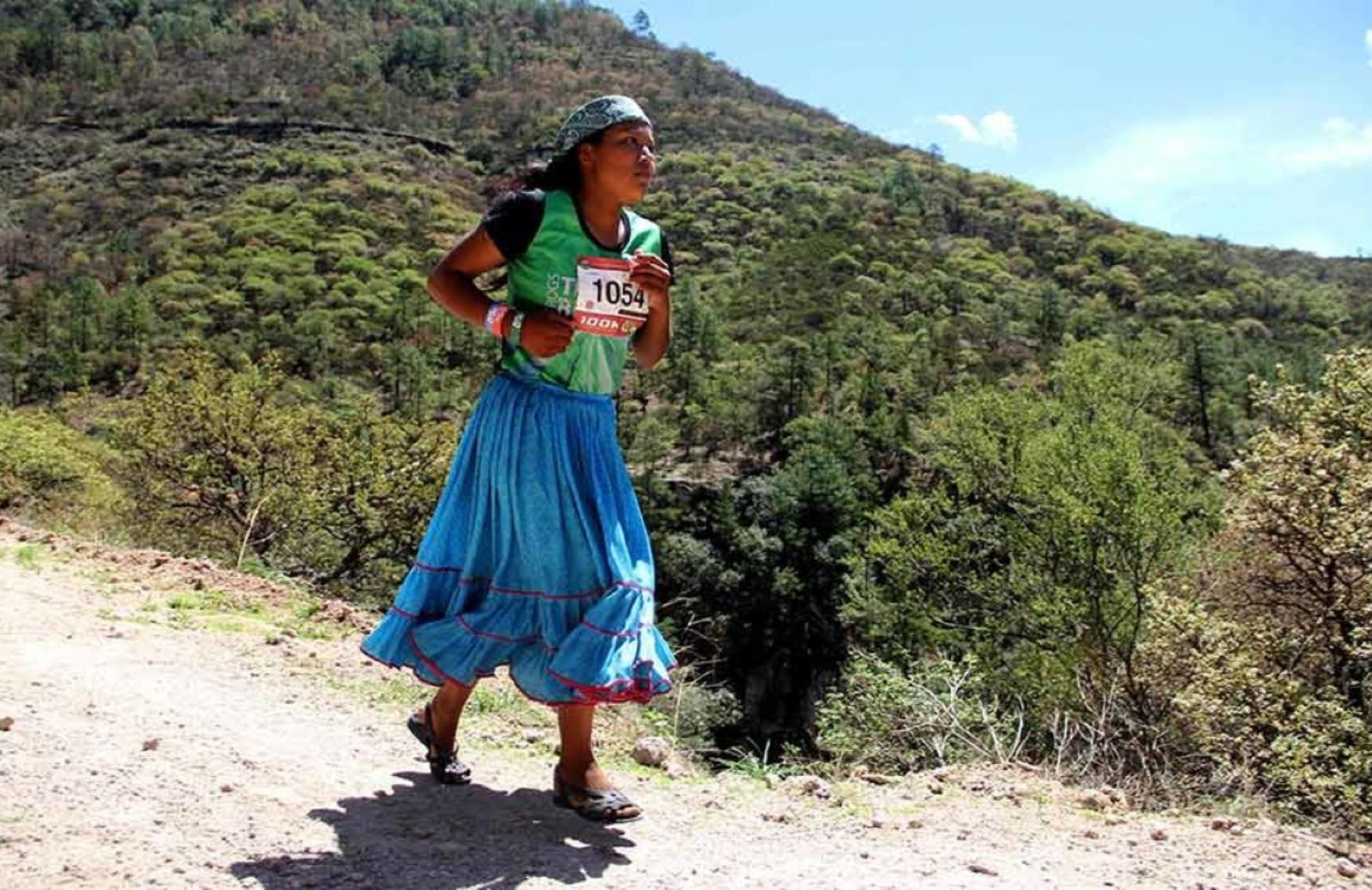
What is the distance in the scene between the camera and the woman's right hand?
246cm

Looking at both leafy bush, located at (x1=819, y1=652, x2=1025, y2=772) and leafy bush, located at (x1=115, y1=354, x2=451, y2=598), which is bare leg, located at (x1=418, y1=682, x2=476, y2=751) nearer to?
leafy bush, located at (x1=819, y1=652, x2=1025, y2=772)

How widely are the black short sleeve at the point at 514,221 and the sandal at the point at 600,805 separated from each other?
1.37m

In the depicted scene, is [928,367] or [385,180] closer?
[928,367]

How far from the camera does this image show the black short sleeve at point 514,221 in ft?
8.31

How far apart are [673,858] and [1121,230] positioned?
80207 mm

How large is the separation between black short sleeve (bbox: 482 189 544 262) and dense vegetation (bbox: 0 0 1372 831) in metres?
2.48

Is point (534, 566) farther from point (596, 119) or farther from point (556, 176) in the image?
point (596, 119)

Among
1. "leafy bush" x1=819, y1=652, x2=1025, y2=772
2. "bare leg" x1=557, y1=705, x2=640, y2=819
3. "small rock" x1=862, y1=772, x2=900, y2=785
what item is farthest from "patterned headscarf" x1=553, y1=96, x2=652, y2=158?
"leafy bush" x1=819, y1=652, x2=1025, y2=772

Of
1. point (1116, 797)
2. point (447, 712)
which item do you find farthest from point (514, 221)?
point (1116, 797)

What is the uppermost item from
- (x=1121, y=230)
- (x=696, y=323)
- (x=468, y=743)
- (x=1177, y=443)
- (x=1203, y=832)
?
(x=1121, y=230)

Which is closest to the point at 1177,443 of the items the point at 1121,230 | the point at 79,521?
the point at 79,521

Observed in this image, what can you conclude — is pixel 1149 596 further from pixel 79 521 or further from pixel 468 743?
pixel 79 521

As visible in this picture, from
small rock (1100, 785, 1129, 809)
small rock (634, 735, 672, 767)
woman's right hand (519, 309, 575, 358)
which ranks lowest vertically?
small rock (634, 735, 672, 767)

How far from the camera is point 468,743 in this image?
337cm
